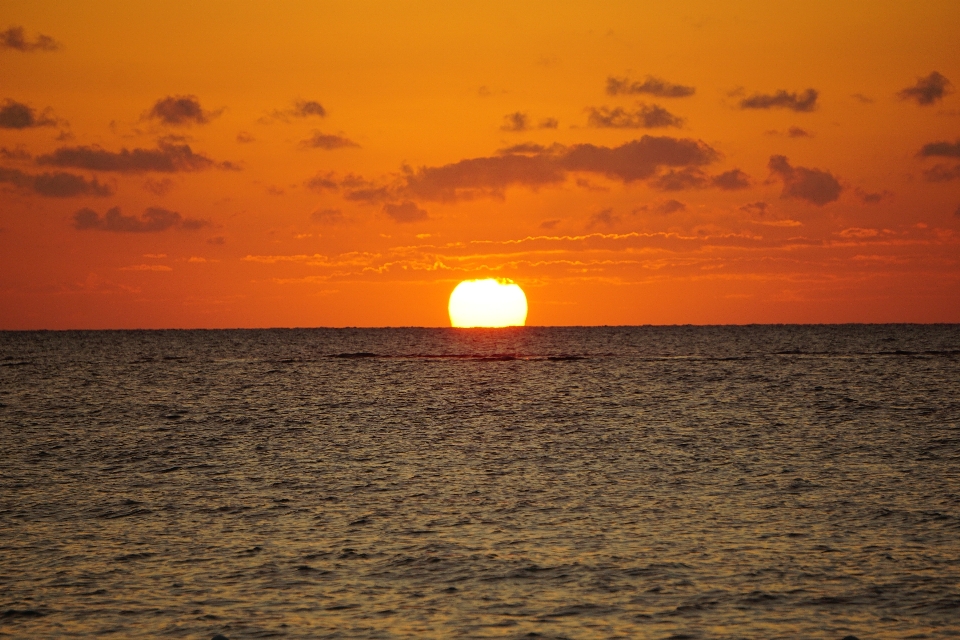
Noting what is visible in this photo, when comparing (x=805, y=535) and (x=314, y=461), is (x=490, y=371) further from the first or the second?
(x=805, y=535)

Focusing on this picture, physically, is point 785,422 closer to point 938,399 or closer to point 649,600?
point 938,399

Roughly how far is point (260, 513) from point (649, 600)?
15926mm

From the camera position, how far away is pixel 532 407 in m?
79.8

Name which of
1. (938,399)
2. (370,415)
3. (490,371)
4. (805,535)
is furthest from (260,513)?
(490,371)

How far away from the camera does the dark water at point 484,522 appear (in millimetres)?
23000

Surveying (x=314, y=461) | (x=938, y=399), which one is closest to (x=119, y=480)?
(x=314, y=461)

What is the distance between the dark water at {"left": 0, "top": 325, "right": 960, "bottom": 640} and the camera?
75.5 feet

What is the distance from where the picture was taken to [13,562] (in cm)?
2766

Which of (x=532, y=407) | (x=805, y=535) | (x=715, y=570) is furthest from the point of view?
(x=532, y=407)

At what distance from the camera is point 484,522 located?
33094mm

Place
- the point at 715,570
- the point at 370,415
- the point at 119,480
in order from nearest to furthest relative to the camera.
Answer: the point at 715,570 → the point at 119,480 → the point at 370,415

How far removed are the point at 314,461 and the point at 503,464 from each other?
357 inches

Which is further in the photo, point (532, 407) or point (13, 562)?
point (532, 407)

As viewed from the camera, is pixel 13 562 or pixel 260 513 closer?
pixel 13 562
